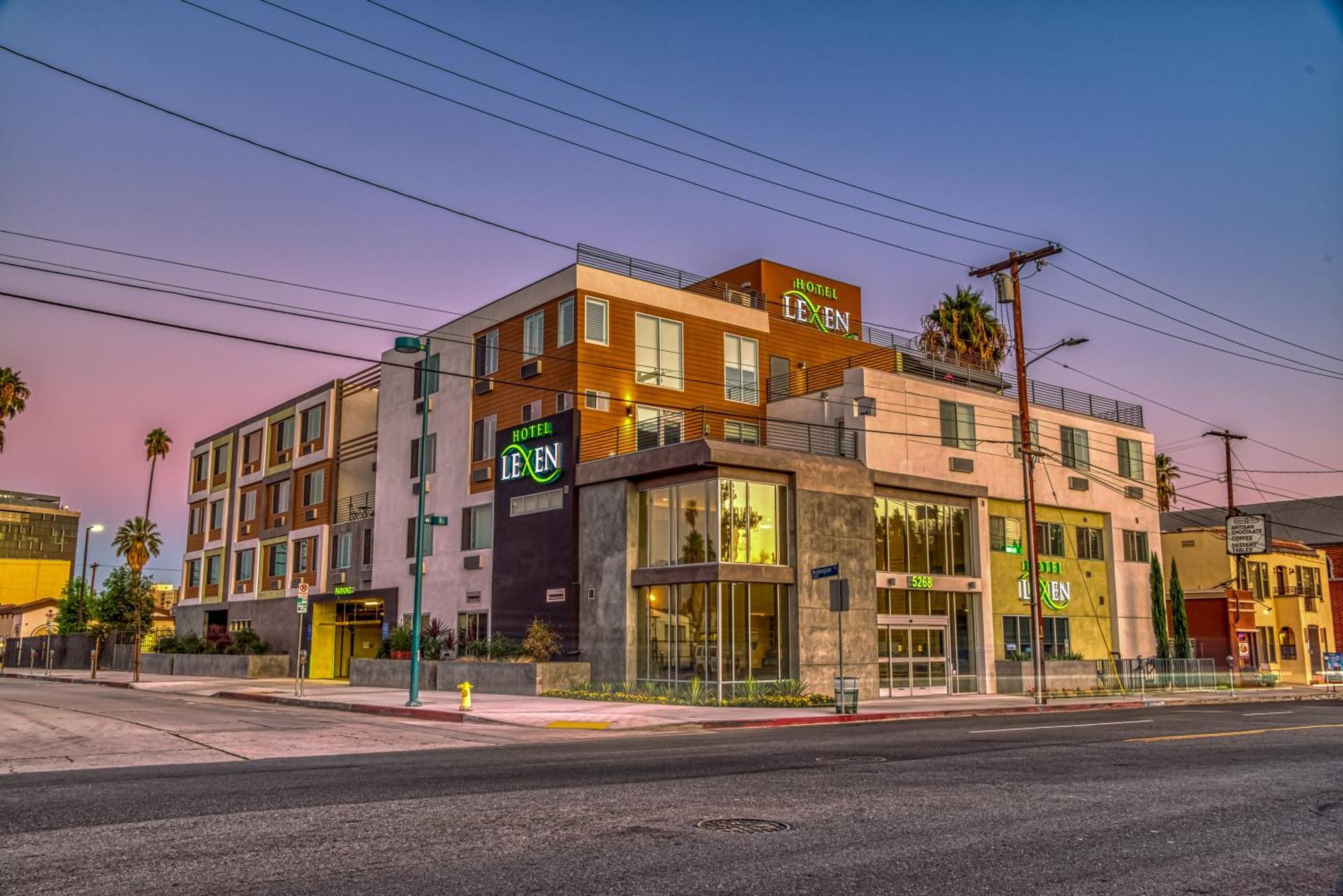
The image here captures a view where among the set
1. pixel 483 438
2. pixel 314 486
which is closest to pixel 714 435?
pixel 483 438

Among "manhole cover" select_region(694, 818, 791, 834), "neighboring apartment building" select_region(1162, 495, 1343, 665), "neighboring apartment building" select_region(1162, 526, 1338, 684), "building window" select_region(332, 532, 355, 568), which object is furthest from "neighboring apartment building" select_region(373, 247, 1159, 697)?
"neighboring apartment building" select_region(1162, 495, 1343, 665)

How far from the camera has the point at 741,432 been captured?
129 feet

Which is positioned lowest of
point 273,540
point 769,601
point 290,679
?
point 290,679

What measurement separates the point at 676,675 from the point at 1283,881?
24.4 metres

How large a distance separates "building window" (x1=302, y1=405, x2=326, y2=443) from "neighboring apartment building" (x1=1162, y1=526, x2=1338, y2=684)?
46576 millimetres

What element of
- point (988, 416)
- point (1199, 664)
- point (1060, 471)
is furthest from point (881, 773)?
point (1199, 664)

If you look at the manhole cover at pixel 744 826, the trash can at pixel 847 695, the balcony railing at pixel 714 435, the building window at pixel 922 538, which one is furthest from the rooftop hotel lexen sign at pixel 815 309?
the manhole cover at pixel 744 826

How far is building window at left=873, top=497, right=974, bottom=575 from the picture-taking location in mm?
35438

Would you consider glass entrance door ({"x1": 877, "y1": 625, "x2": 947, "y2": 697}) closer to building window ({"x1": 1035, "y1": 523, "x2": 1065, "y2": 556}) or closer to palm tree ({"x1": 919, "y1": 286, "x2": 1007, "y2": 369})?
building window ({"x1": 1035, "y1": 523, "x2": 1065, "y2": 556})

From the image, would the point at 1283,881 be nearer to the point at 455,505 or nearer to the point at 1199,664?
the point at 455,505

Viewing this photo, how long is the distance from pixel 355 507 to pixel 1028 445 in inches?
1282

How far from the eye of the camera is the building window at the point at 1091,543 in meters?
44.6

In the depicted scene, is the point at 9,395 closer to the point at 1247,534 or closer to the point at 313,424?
the point at 313,424

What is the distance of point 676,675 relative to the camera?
1200 inches
